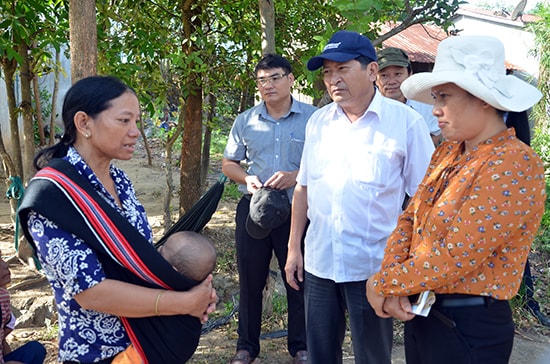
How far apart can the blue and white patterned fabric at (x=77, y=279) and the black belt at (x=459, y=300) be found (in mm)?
1025

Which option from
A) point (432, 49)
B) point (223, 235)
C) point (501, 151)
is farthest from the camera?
point (432, 49)

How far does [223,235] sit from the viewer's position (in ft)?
19.9

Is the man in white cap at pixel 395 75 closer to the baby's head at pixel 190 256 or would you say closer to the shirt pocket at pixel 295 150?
the shirt pocket at pixel 295 150

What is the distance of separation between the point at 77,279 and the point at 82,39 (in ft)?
4.40

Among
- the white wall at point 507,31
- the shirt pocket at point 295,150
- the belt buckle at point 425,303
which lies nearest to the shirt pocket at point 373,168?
the belt buckle at point 425,303

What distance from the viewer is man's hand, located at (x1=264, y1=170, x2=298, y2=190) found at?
3.00 m

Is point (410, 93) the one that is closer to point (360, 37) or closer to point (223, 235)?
point (360, 37)

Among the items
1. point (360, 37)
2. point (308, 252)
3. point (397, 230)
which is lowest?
point (308, 252)

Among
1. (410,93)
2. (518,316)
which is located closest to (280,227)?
(410,93)

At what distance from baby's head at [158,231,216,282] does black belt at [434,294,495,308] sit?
0.77m

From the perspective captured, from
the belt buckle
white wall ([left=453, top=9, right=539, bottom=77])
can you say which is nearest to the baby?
the belt buckle

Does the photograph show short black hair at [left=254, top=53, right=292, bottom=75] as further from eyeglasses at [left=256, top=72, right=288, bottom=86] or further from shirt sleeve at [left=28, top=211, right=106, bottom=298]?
shirt sleeve at [left=28, top=211, right=106, bottom=298]

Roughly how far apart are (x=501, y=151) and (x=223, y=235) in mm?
4709

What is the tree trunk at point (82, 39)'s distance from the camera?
7.97 feet
